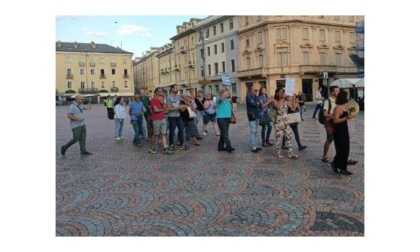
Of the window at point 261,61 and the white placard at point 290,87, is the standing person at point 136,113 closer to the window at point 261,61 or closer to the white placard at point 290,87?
the white placard at point 290,87

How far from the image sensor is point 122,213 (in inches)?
171

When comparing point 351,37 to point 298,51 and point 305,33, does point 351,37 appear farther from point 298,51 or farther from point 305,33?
point 298,51

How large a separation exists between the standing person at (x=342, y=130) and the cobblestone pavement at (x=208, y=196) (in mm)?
236

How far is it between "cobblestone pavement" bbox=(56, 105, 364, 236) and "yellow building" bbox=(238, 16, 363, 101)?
110 feet

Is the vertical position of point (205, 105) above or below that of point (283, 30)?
below

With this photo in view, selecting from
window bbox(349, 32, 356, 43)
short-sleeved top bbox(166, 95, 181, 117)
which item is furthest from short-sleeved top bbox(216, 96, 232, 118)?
window bbox(349, 32, 356, 43)

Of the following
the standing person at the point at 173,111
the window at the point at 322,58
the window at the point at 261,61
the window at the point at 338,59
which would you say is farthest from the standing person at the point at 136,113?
the window at the point at 338,59

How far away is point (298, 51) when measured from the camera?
40.7m

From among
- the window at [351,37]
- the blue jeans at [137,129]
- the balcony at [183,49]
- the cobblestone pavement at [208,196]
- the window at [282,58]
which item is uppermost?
the balcony at [183,49]

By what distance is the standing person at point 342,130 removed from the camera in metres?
5.81

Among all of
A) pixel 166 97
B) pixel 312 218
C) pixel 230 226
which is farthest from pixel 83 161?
pixel 312 218

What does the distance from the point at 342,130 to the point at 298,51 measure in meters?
36.8
